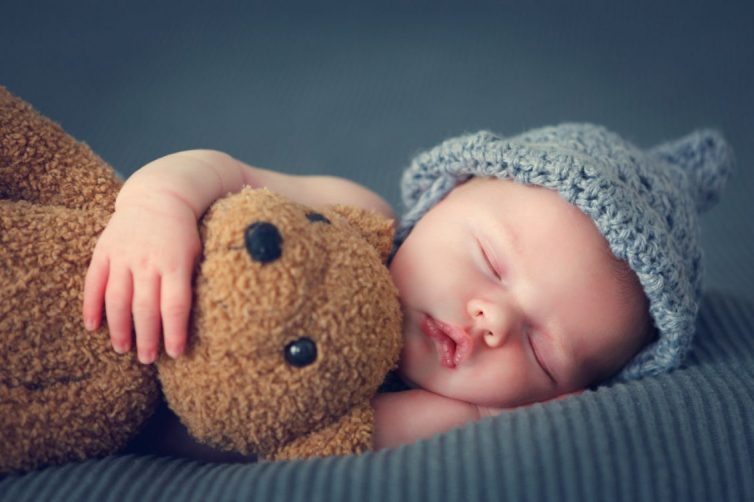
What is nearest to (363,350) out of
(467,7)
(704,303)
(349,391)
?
(349,391)

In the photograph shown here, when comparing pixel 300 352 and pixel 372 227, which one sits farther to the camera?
pixel 372 227

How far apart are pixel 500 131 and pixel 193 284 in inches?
45.4

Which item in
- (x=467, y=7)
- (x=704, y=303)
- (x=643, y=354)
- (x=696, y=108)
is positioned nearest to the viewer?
(x=643, y=354)

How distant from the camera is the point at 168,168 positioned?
0.68 metres

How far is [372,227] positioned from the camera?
2.51ft

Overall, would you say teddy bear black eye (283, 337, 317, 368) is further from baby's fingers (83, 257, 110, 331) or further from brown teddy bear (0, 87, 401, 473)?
baby's fingers (83, 257, 110, 331)

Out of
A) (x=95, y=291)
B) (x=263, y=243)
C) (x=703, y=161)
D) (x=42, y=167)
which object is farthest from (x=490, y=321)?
(x=703, y=161)

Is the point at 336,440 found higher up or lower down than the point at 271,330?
lower down

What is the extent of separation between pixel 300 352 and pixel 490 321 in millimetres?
235

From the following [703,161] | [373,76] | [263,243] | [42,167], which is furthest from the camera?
[373,76]

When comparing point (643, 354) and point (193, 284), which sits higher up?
point (193, 284)

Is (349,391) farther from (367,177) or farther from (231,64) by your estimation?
(231,64)

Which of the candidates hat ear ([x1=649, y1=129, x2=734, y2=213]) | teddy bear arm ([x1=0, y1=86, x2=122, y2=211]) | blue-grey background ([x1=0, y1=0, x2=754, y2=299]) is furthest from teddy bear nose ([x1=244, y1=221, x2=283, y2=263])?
blue-grey background ([x1=0, y1=0, x2=754, y2=299])

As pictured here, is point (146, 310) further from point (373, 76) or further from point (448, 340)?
point (373, 76)
